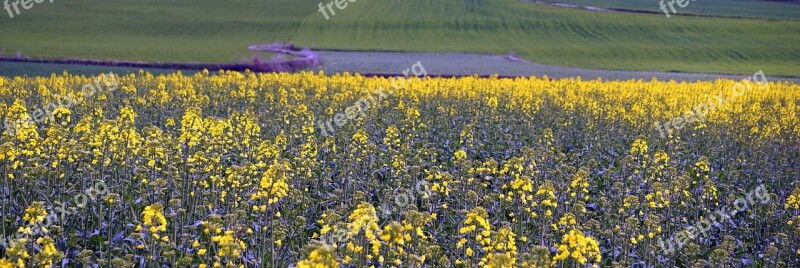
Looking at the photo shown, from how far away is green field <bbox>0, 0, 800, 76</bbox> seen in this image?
54.0 m

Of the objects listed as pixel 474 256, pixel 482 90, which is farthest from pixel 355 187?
pixel 482 90

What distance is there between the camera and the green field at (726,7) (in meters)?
78.6

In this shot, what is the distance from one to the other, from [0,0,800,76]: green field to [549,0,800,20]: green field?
5487 millimetres

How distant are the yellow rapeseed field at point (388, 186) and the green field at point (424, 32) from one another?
29.1 m

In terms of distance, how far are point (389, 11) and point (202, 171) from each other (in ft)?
224

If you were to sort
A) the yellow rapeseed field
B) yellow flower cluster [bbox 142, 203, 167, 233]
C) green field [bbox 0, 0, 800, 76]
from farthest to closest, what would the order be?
green field [bbox 0, 0, 800, 76]
the yellow rapeseed field
yellow flower cluster [bbox 142, 203, 167, 233]

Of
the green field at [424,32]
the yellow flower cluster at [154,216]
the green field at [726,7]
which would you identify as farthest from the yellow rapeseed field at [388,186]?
the green field at [726,7]

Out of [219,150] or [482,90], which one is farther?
[482,90]

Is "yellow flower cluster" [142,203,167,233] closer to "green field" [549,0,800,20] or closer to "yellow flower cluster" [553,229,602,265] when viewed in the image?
"yellow flower cluster" [553,229,602,265]

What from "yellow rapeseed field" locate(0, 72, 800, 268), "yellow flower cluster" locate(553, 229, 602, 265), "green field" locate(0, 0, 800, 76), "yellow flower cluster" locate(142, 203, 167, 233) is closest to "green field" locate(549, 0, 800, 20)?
"green field" locate(0, 0, 800, 76)

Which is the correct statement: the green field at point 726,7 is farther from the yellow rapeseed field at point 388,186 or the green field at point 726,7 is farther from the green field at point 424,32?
the yellow rapeseed field at point 388,186

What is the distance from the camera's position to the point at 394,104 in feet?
65.0

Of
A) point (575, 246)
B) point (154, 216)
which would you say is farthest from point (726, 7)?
point (154, 216)

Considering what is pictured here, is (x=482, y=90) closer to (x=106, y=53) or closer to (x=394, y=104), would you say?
(x=394, y=104)
